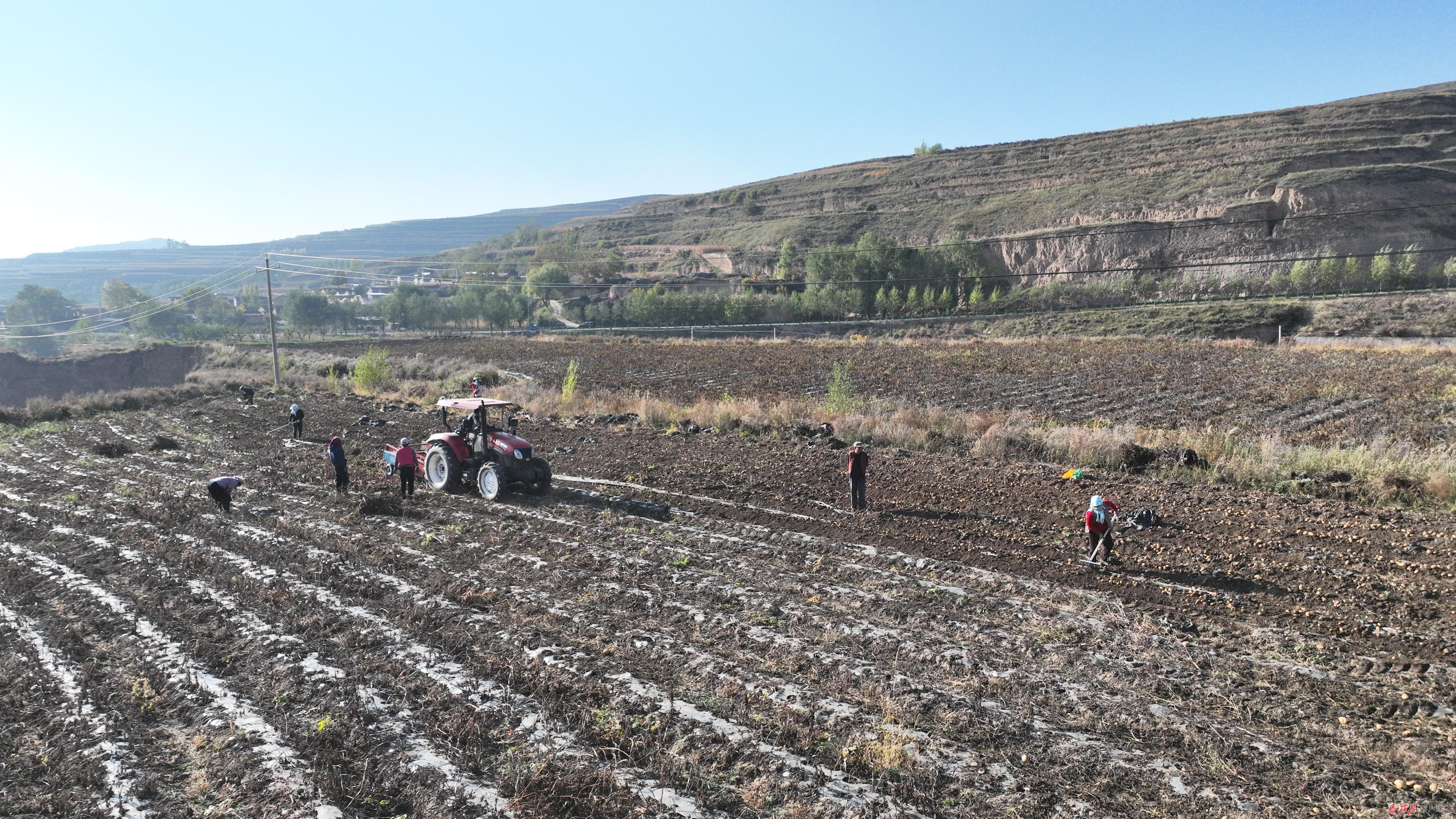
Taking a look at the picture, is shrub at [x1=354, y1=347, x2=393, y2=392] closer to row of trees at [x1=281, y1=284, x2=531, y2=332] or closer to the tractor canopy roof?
the tractor canopy roof

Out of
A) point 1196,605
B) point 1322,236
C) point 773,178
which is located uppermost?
point 773,178

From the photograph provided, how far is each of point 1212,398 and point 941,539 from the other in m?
19.4

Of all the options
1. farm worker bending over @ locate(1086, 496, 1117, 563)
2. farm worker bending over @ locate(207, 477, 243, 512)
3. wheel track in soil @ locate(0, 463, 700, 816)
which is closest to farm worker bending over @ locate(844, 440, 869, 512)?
farm worker bending over @ locate(1086, 496, 1117, 563)

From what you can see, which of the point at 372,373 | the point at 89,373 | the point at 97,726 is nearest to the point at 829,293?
the point at 372,373

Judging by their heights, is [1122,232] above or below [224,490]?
above

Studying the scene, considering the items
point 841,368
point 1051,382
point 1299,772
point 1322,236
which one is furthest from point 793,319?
point 1299,772

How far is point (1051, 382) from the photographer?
31422 millimetres

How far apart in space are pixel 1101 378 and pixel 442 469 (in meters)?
27.3

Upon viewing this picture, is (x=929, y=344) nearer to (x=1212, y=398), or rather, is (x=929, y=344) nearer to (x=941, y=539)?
(x=1212, y=398)

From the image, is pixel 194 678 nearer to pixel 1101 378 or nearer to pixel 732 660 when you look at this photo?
pixel 732 660

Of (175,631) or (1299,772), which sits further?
(175,631)

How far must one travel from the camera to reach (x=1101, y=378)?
32.3 metres

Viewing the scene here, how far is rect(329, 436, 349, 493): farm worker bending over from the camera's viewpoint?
48.3 feet

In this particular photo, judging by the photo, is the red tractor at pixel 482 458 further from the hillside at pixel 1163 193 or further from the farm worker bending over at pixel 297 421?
the hillside at pixel 1163 193
